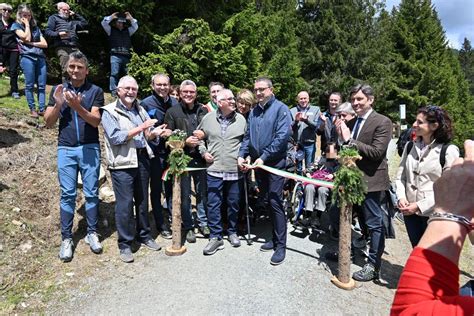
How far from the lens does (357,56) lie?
24688mm

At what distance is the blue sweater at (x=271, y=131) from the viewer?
15.3 feet

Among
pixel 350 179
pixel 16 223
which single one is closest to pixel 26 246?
pixel 16 223

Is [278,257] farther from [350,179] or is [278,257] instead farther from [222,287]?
[350,179]

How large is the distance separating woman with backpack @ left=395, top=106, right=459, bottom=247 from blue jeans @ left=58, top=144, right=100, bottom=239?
3.97m

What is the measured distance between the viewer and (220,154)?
5.03m

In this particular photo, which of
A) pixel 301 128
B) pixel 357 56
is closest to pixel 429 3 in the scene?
pixel 357 56

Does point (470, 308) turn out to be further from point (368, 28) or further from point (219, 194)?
point (368, 28)

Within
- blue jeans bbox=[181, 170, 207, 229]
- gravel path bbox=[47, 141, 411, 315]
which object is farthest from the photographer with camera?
gravel path bbox=[47, 141, 411, 315]

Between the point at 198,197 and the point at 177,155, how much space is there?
46.2 inches

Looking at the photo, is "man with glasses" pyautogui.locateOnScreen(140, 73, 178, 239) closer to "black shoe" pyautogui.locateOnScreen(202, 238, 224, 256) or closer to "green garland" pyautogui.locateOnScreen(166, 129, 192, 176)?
"green garland" pyautogui.locateOnScreen(166, 129, 192, 176)

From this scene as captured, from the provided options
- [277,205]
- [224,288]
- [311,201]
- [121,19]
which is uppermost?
[121,19]

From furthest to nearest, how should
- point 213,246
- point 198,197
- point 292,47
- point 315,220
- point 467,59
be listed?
point 467,59 → point 292,47 → point 315,220 → point 198,197 → point 213,246

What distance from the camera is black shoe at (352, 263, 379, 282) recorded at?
4.27 meters

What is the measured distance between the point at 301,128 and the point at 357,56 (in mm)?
20029
